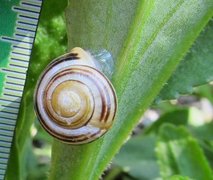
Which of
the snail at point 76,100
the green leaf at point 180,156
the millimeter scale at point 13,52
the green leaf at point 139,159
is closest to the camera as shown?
the snail at point 76,100

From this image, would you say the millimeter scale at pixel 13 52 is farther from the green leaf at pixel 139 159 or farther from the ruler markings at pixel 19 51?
the green leaf at pixel 139 159

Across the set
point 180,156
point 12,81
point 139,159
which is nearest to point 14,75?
point 12,81

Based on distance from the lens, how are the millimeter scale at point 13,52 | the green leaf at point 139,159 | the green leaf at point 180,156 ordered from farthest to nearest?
the green leaf at point 139,159, the green leaf at point 180,156, the millimeter scale at point 13,52

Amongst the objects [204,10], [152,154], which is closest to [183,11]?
[204,10]

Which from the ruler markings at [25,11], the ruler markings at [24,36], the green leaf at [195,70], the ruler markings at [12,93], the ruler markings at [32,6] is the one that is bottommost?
the ruler markings at [12,93]

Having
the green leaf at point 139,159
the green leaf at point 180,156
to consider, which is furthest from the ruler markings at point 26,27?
the green leaf at point 139,159

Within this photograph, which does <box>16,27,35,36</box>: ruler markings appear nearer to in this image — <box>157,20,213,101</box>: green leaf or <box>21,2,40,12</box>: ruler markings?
<box>21,2,40,12</box>: ruler markings
